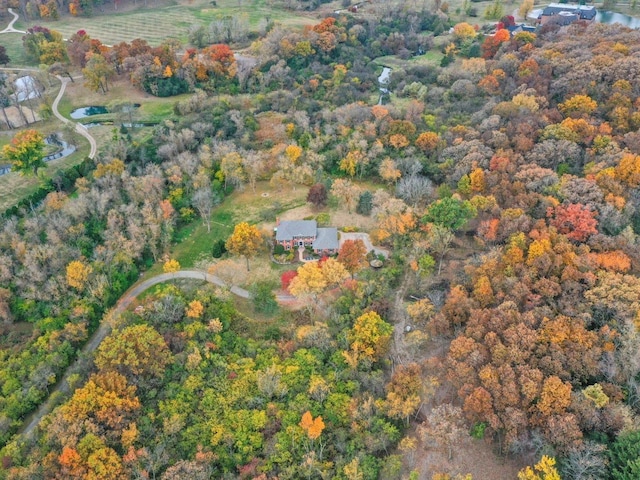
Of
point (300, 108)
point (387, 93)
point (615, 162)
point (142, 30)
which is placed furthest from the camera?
point (142, 30)

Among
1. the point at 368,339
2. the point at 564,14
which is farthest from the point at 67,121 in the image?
the point at 564,14

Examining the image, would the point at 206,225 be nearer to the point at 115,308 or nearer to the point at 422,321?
the point at 115,308

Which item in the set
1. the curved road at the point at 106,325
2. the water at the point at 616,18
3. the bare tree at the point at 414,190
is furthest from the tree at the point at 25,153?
the water at the point at 616,18

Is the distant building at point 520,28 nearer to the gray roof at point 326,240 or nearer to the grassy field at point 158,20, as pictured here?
the grassy field at point 158,20

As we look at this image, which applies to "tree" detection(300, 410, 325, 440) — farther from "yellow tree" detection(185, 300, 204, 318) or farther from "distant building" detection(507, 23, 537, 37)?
"distant building" detection(507, 23, 537, 37)

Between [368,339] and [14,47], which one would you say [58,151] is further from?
[368,339]

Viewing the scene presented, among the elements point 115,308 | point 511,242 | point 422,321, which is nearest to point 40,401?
point 115,308
